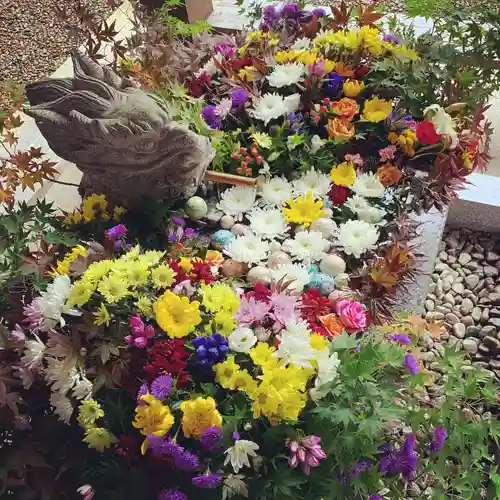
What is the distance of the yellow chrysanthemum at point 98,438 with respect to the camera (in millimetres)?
1287

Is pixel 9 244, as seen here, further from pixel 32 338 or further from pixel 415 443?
pixel 415 443

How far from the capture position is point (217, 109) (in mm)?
1936

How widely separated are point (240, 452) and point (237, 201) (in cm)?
78

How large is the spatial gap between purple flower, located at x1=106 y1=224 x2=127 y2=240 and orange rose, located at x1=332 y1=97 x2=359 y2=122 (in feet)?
2.54

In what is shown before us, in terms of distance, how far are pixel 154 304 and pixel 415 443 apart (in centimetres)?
64

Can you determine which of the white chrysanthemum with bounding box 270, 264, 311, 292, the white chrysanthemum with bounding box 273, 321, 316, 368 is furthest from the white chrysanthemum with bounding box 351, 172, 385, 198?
the white chrysanthemum with bounding box 273, 321, 316, 368

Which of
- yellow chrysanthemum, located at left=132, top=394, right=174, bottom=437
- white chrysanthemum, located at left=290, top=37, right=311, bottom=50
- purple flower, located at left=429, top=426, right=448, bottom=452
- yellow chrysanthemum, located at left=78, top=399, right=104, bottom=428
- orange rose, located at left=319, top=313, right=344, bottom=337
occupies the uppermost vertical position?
white chrysanthemum, located at left=290, top=37, right=311, bottom=50

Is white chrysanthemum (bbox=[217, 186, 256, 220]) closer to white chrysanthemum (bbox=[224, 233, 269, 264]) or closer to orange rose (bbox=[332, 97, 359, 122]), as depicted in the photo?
white chrysanthemum (bbox=[224, 233, 269, 264])

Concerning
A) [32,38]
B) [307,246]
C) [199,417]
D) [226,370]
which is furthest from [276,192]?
[32,38]

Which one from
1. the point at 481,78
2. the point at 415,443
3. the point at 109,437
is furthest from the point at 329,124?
the point at 109,437

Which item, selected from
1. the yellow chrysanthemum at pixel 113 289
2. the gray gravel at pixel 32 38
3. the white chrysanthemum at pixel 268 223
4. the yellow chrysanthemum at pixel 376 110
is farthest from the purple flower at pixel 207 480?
the gray gravel at pixel 32 38

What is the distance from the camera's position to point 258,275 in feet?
5.09

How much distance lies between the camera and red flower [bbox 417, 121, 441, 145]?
1.81 meters

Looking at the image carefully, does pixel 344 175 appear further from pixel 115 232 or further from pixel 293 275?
pixel 115 232
